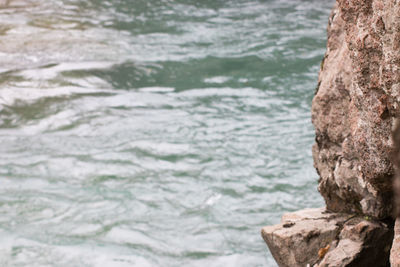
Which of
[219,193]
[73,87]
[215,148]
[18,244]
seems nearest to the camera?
[18,244]

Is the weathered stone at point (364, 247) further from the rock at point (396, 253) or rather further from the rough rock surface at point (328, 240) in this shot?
the rock at point (396, 253)

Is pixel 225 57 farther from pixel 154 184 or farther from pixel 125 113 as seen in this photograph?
pixel 154 184

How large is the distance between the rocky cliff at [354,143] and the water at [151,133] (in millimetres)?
1548

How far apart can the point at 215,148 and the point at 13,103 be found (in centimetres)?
278

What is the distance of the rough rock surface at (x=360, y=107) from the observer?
2029 millimetres

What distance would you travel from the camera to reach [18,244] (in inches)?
189

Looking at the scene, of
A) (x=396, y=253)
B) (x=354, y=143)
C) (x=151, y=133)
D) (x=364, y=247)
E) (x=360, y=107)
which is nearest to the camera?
(x=396, y=253)

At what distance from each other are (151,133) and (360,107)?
15.7 feet

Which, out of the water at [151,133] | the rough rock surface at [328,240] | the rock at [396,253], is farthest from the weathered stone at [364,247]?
the water at [151,133]

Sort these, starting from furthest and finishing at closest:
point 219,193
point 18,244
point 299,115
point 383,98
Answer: point 299,115, point 219,193, point 18,244, point 383,98

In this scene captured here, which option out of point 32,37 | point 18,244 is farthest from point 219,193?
point 32,37

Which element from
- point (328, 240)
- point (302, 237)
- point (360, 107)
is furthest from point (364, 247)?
point (360, 107)

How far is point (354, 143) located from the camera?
7.94 feet

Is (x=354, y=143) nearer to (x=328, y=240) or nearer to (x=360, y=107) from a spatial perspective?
(x=360, y=107)
